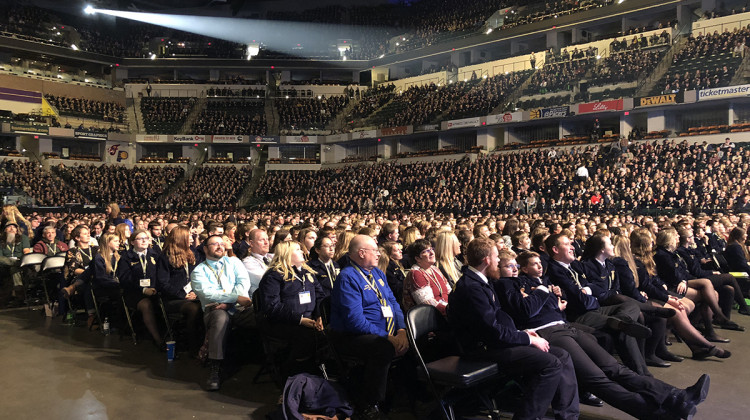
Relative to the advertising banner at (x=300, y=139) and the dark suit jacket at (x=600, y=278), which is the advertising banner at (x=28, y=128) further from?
the dark suit jacket at (x=600, y=278)

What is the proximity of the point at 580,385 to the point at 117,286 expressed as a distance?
229 inches

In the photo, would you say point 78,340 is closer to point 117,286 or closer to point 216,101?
point 117,286

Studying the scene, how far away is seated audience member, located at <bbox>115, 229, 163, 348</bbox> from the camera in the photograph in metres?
6.98

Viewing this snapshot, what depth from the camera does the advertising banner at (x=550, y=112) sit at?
29.3 metres

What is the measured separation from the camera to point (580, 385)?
181 inches

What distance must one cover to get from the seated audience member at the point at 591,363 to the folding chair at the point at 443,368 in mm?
636

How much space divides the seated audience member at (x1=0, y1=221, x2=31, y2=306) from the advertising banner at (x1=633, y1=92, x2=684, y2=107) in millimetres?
24718

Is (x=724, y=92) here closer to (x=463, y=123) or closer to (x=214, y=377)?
(x=463, y=123)

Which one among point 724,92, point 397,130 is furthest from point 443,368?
point 397,130

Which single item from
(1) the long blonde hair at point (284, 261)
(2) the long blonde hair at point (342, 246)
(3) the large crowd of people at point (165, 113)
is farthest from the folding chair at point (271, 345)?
(3) the large crowd of people at point (165, 113)

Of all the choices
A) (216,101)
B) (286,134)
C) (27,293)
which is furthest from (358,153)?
(27,293)

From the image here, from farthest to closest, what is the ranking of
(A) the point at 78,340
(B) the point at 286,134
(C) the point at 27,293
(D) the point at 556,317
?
(B) the point at 286,134, (C) the point at 27,293, (A) the point at 78,340, (D) the point at 556,317

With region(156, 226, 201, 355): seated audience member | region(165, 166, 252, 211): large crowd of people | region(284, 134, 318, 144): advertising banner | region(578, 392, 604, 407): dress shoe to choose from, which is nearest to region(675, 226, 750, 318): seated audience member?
region(578, 392, 604, 407): dress shoe

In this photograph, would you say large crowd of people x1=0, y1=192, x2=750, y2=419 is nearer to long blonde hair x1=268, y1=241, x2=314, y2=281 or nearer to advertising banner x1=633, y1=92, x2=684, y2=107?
long blonde hair x1=268, y1=241, x2=314, y2=281
